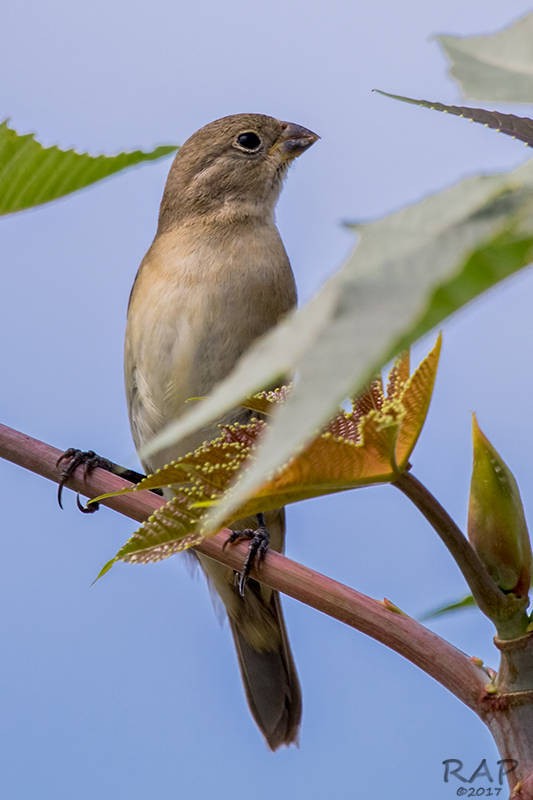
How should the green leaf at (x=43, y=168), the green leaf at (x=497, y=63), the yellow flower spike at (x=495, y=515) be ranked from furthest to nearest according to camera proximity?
1. the green leaf at (x=43, y=168)
2. the yellow flower spike at (x=495, y=515)
3. the green leaf at (x=497, y=63)

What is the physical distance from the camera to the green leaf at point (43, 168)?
0.83 meters

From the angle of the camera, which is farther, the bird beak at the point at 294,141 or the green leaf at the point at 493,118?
the bird beak at the point at 294,141

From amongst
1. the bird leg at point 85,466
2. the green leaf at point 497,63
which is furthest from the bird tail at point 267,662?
the green leaf at point 497,63

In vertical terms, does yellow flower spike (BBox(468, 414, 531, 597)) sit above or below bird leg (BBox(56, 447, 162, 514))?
below

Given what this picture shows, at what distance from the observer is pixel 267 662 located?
354cm

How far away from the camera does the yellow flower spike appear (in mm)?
711

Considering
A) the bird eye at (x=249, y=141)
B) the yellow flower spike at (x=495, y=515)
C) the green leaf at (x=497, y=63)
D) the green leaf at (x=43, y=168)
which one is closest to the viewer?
the green leaf at (x=497, y=63)

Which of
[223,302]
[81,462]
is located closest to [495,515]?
[81,462]

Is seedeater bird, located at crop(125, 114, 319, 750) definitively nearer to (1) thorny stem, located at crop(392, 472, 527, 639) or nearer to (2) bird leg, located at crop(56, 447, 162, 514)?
(2) bird leg, located at crop(56, 447, 162, 514)

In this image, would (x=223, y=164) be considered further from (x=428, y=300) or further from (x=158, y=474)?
(x=428, y=300)

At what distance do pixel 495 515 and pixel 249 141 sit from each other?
3036 mm

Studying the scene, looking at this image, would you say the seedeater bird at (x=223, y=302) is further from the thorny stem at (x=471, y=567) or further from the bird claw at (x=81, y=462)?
the thorny stem at (x=471, y=567)

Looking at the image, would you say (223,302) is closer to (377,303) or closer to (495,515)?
(495,515)

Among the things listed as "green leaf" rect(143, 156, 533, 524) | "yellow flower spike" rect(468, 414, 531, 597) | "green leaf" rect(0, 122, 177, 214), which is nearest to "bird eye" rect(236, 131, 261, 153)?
"green leaf" rect(0, 122, 177, 214)
